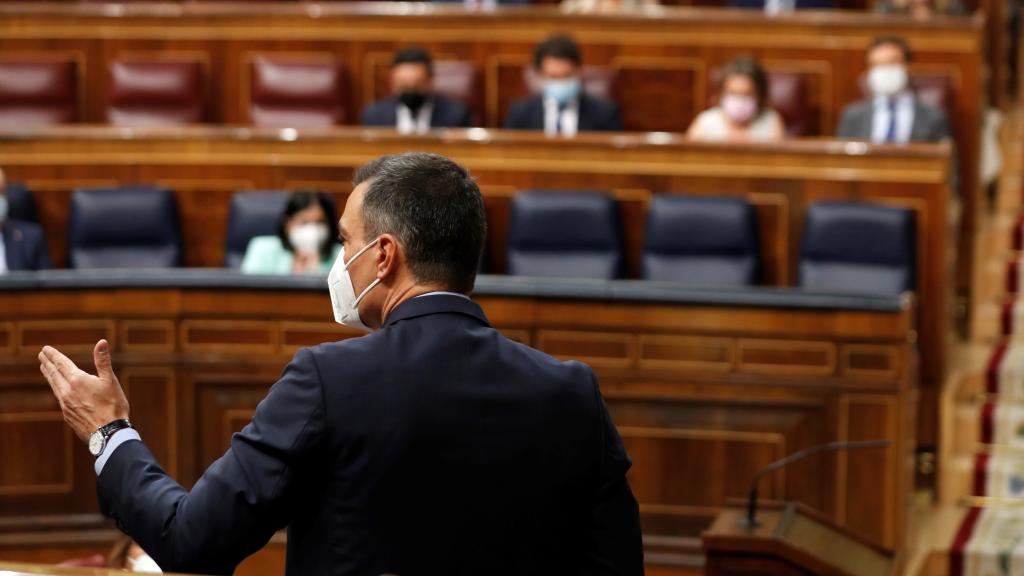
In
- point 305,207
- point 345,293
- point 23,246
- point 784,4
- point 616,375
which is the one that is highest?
point 784,4

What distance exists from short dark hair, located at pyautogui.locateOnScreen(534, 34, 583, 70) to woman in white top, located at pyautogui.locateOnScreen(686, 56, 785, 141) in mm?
357

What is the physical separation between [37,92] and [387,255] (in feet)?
11.1

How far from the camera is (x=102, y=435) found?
3.84 ft

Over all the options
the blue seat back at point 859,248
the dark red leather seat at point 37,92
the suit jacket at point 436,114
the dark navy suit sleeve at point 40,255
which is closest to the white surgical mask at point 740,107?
the blue seat back at point 859,248

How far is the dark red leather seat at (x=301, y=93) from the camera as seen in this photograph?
4.25m

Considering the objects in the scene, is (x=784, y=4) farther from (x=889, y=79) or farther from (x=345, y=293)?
(x=345, y=293)

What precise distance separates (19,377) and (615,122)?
170cm

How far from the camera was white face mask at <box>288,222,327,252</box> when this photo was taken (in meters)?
3.22

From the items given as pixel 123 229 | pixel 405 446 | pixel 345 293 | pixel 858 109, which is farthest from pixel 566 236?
pixel 405 446

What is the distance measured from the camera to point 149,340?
279 centimetres

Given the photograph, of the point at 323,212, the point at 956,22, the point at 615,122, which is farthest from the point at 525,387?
the point at 956,22

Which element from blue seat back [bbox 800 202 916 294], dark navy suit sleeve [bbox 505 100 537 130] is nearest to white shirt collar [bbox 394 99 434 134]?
dark navy suit sleeve [bbox 505 100 537 130]

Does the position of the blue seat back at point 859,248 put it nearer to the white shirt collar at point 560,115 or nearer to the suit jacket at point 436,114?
the white shirt collar at point 560,115

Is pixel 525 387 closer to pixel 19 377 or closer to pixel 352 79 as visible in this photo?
pixel 19 377
